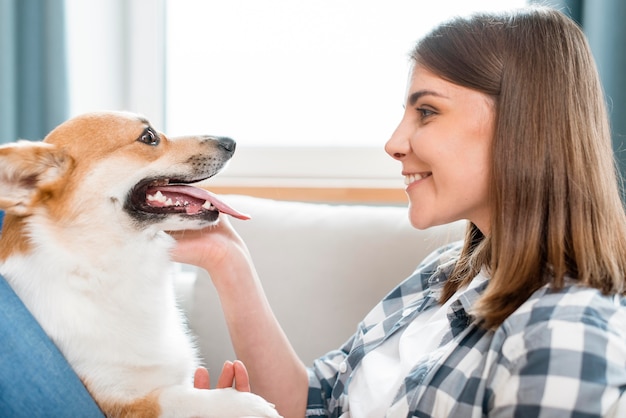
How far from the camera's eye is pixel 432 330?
1.15m

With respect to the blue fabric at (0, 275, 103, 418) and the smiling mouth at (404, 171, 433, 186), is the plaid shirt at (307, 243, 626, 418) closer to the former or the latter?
the smiling mouth at (404, 171, 433, 186)

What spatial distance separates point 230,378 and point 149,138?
0.52 m

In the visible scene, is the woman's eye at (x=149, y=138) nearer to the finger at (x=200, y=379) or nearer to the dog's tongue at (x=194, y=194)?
the dog's tongue at (x=194, y=194)

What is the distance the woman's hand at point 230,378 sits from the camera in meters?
1.13

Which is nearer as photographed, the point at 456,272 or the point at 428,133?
the point at 428,133

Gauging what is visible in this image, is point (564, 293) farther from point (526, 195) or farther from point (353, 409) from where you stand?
point (353, 409)

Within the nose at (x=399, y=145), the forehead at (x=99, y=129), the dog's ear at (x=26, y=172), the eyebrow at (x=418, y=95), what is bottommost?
the dog's ear at (x=26, y=172)

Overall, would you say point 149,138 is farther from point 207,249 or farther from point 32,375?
point 32,375

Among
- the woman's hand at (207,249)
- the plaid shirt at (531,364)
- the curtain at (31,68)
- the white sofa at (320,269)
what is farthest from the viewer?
the curtain at (31,68)

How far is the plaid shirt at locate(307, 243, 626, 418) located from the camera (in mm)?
782

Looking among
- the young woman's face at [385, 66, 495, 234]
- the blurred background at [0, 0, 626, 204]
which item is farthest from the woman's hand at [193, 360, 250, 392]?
the blurred background at [0, 0, 626, 204]

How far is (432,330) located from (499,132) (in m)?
0.39

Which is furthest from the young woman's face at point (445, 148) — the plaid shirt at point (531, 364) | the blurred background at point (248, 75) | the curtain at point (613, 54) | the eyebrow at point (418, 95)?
the blurred background at point (248, 75)

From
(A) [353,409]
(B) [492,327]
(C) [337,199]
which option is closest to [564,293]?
(B) [492,327]
